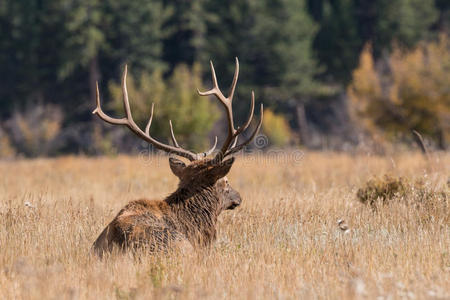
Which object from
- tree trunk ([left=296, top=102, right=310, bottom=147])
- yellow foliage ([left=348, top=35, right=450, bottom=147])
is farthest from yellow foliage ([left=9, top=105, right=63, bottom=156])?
yellow foliage ([left=348, top=35, right=450, bottom=147])

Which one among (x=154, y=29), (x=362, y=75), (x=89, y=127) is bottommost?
(x=89, y=127)

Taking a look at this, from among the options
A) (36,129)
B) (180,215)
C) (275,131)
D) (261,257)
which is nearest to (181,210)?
(180,215)

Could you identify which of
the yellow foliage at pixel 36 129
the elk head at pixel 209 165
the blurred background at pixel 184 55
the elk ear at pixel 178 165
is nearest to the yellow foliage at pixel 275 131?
the blurred background at pixel 184 55

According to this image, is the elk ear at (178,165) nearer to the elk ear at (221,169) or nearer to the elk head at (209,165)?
the elk head at (209,165)

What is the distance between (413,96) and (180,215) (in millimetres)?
21413

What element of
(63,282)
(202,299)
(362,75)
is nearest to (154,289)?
(202,299)

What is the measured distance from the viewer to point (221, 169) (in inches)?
267

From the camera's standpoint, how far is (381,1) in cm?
4641

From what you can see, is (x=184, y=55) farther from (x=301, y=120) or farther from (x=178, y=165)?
(x=178, y=165)

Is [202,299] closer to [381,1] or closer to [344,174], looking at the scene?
[344,174]

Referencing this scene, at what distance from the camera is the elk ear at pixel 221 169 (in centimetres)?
670

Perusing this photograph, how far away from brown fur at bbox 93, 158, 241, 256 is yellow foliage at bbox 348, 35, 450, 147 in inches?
785

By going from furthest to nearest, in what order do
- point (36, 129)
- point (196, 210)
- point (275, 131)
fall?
point (36, 129) < point (275, 131) < point (196, 210)

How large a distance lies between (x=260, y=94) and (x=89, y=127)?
1124 centimetres
